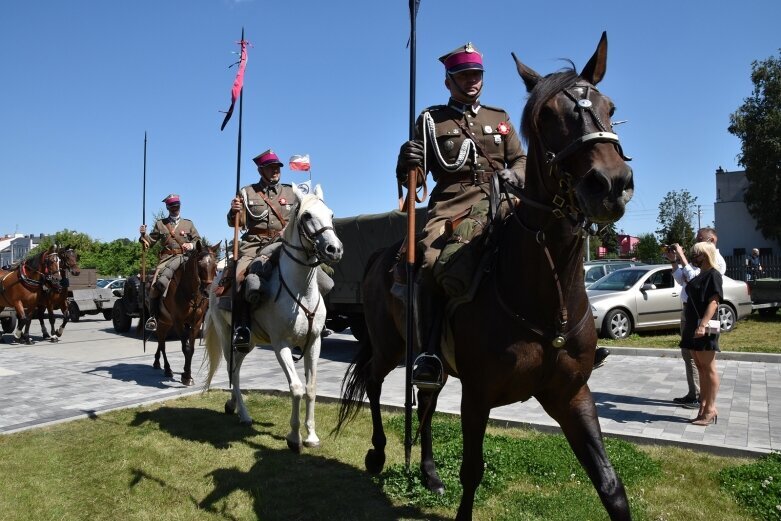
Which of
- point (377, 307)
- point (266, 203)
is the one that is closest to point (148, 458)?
point (377, 307)

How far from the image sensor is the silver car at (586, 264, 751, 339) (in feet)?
45.7

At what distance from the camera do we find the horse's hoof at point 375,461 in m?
5.30

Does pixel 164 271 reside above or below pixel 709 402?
above

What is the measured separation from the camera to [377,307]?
5.32 meters

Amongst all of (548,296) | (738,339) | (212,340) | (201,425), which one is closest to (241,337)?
(201,425)

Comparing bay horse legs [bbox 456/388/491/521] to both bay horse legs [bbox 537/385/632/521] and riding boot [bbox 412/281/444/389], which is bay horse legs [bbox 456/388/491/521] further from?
bay horse legs [bbox 537/385/632/521]

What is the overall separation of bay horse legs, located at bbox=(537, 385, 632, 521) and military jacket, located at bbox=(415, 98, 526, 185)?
1660mm

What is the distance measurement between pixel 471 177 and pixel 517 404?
14.1 ft

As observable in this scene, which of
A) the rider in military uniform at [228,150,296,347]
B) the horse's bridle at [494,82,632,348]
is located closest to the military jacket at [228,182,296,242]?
the rider in military uniform at [228,150,296,347]

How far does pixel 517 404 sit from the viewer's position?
25.3 ft

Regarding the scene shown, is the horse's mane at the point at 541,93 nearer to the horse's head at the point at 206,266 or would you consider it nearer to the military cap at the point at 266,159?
the military cap at the point at 266,159

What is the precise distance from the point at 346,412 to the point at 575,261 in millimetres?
3271

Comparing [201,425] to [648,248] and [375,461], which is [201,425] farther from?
[648,248]

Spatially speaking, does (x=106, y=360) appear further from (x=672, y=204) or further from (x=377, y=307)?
(x=672, y=204)
